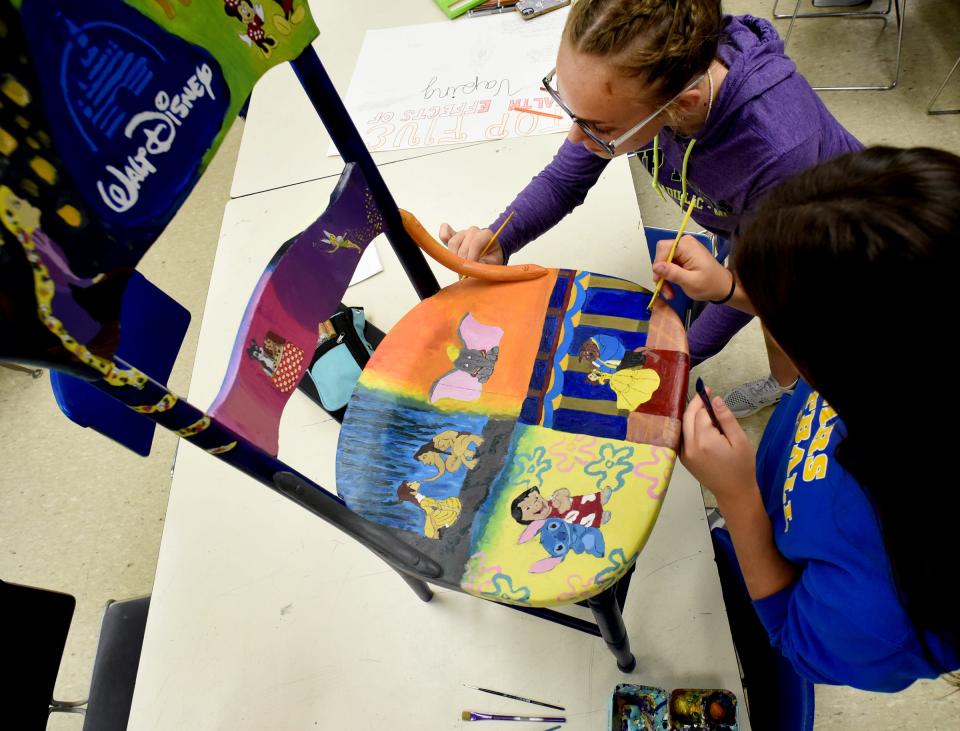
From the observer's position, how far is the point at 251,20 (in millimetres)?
491

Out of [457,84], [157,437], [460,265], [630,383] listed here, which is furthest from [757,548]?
[157,437]

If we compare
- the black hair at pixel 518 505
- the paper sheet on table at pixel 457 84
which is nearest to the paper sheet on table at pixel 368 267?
the paper sheet on table at pixel 457 84

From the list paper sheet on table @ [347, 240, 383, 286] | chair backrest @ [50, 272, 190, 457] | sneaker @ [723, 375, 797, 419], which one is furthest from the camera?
sneaker @ [723, 375, 797, 419]

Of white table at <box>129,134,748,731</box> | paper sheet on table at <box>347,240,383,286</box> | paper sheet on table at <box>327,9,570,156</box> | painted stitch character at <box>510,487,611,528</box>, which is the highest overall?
paper sheet on table at <box>327,9,570,156</box>

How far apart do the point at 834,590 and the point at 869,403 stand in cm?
17

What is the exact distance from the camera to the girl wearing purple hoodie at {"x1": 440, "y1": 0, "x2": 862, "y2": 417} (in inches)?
23.7

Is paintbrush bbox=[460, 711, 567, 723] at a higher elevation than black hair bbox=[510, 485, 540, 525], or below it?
below

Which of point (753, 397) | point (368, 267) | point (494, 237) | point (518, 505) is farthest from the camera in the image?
point (753, 397)

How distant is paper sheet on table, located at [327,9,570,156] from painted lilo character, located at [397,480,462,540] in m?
0.67

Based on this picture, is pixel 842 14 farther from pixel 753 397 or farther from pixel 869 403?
pixel 869 403

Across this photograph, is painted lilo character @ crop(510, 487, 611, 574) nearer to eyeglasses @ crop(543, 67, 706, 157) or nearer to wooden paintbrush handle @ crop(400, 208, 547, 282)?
wooden paintbrush handle @ crop(400, 208, 547, 282)

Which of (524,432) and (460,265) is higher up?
(460,265)

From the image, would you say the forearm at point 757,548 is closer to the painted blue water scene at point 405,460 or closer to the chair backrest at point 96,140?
the painted blue water scene at point 405,460

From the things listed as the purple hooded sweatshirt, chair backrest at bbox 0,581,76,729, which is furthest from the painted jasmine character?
chair backrest at bbox 0,581,76,729
